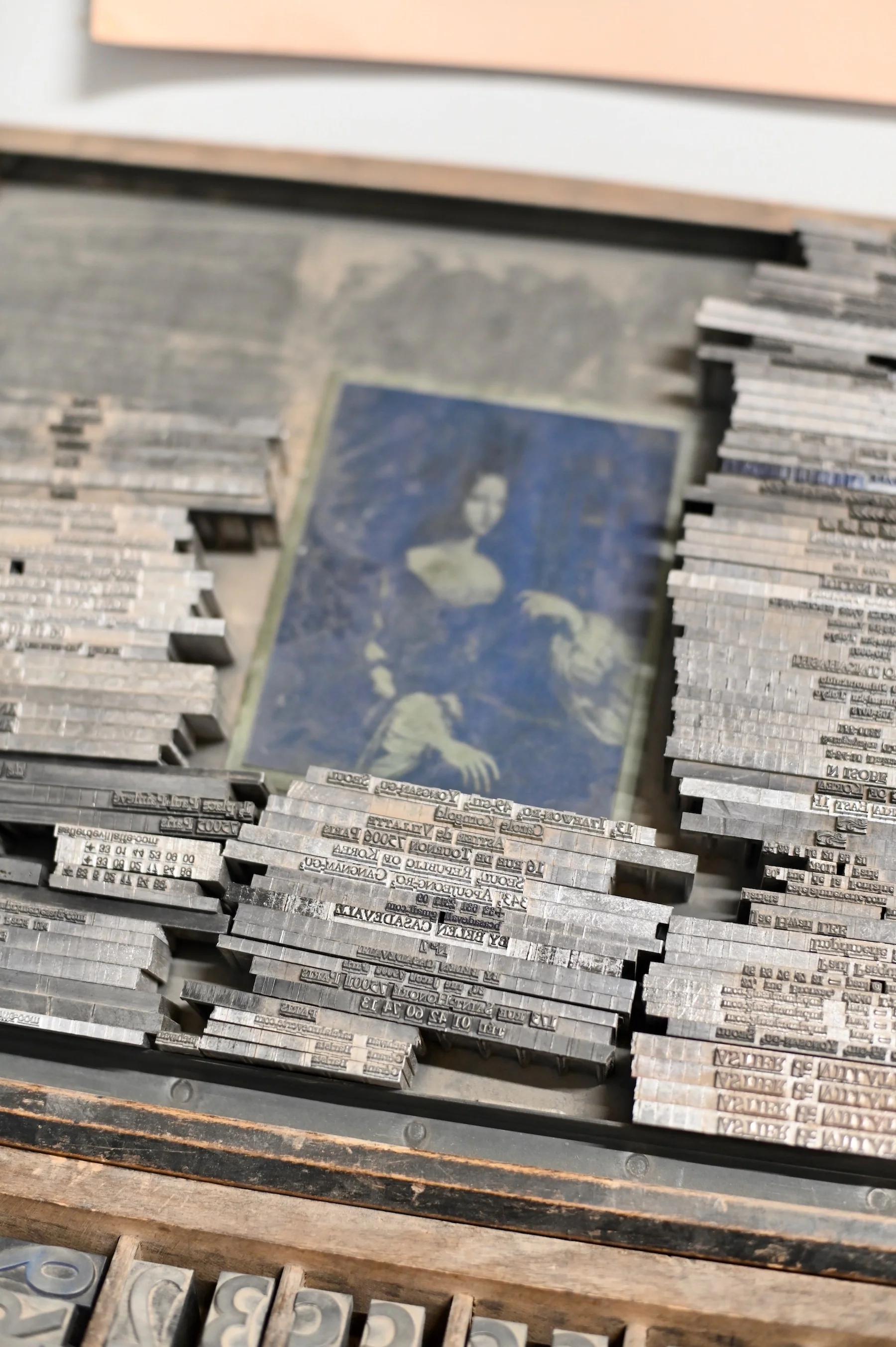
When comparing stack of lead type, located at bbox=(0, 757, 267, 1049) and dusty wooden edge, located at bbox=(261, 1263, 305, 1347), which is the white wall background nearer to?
stack of lead type, located at bbox=(0, 757, 267, 1049)

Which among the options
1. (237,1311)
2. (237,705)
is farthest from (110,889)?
(237,1311)

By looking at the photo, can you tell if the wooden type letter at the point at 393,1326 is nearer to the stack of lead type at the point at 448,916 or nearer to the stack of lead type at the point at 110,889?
the stack of lead type at the point at 448,916

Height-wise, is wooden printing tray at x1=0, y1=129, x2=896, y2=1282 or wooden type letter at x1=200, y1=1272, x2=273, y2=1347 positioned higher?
wooden printing tray at x1=0, y1=129, x2=896, y2=1282

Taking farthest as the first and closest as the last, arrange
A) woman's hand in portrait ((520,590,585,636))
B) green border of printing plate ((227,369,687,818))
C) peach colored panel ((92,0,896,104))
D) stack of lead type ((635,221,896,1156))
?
peach colored panel ((92,0,896,104))
woman's hand in portrait ((520,590,585,636))
green border of printing plate ((227,369,687,818))
stack of lead type ((635,221,896,1156))

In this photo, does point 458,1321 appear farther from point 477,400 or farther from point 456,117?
point 456,117

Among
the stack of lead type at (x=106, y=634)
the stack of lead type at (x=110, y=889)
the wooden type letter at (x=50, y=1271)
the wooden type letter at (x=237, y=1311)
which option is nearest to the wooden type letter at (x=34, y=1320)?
the wooden type letter at (x=50, y=1271)

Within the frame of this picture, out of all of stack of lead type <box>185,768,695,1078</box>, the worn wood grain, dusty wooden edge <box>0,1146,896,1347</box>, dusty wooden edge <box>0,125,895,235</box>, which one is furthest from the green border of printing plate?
dusty wooden edge <box>0,1146,896,1347</box>

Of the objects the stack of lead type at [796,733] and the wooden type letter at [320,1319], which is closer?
the wooden type letter at [320,1319]
